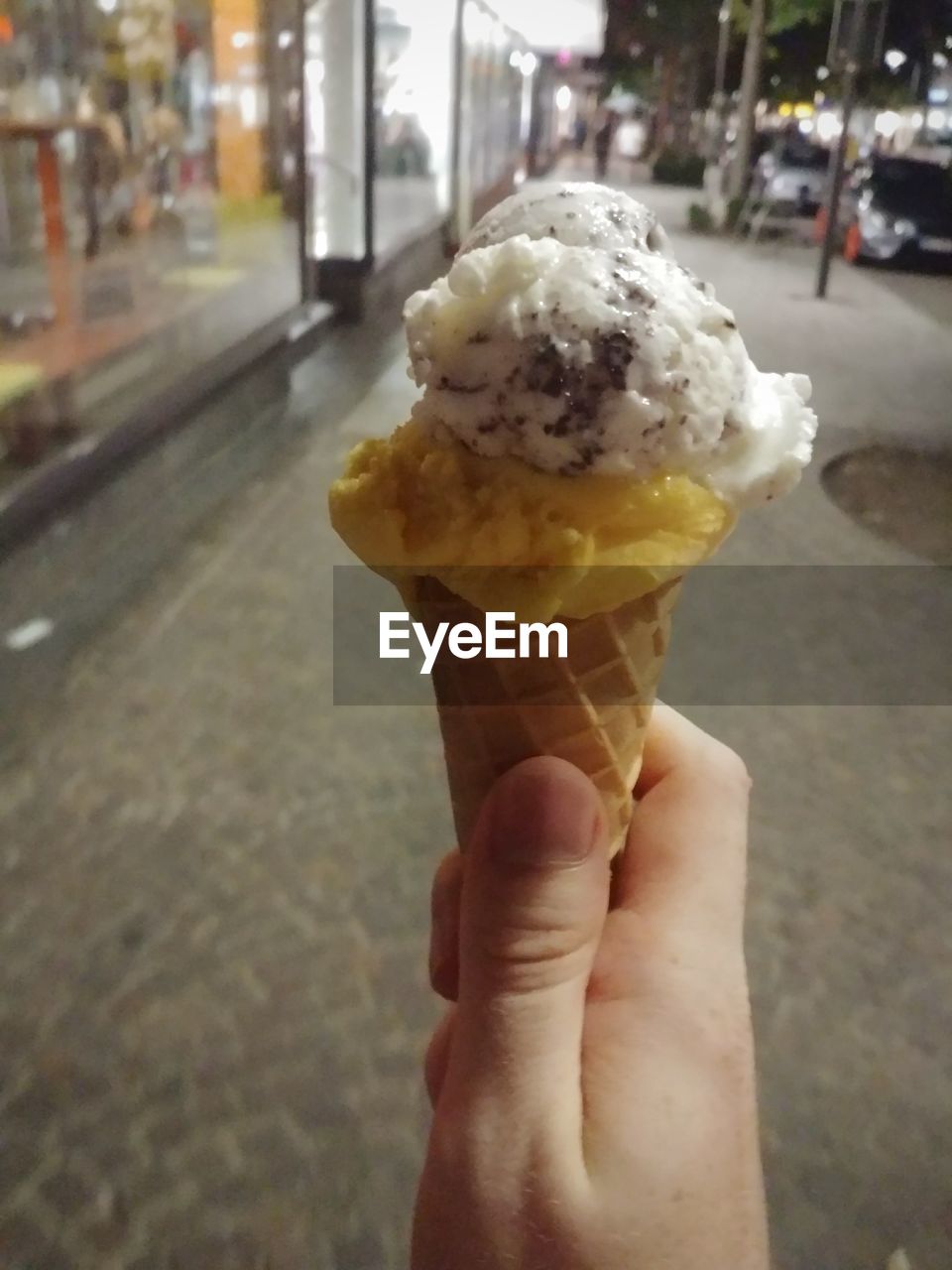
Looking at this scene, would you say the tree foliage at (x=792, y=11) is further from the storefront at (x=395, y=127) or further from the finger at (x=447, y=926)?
the finger at (x=447, y=926)

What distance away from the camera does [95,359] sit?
17.8ft

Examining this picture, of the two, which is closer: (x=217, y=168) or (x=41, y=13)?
(x=41, y=13)

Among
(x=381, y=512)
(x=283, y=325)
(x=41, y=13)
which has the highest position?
(x=41, y=13)

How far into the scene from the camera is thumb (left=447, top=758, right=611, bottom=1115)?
1.30 meters

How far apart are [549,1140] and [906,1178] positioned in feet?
5.26

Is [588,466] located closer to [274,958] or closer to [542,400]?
[542,400]

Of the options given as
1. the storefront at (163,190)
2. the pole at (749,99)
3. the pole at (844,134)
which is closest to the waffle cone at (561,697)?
the storefront at (163,190)

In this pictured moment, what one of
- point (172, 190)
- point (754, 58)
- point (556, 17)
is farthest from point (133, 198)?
point (754, 58)

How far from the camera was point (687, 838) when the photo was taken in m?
1.67

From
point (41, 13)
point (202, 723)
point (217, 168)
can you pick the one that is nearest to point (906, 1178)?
point (202, 723)

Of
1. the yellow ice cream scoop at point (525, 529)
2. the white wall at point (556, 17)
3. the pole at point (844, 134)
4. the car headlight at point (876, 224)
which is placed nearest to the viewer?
the yellow ice cream scoop at point (525, 529)

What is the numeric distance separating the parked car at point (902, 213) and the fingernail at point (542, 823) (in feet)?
50.9

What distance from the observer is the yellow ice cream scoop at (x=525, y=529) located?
1221mm

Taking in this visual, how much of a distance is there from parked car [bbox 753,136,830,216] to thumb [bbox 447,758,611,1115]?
23173mm
